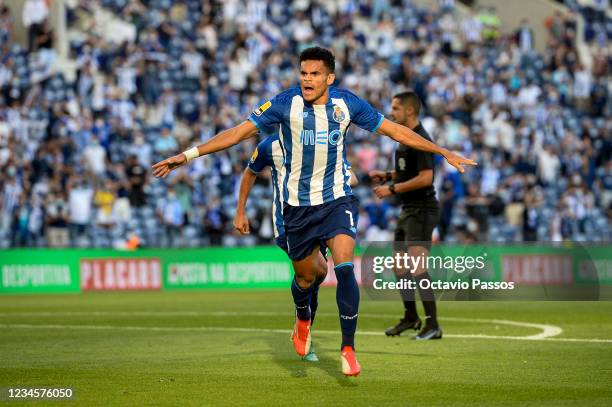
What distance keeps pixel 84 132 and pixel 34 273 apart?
401cm

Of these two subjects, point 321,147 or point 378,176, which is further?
point 378,176

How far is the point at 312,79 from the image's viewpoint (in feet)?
30.5

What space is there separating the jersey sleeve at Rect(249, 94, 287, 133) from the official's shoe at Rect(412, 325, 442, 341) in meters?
4.01

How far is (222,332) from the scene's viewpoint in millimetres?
13609

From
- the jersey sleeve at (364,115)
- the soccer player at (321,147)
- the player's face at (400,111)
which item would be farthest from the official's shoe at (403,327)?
the jersey sleeve at (364,115)

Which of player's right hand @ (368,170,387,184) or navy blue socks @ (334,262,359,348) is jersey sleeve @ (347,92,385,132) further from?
player's right hand @ (368,170,387,184)

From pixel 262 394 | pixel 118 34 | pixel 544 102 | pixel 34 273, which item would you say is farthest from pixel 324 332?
pixel 544 102

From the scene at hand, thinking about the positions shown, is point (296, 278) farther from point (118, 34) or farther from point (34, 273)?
point (118, 34)

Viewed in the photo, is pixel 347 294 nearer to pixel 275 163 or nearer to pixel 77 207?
pixel 275 163

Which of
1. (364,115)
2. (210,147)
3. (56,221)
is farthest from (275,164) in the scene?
(56,221)

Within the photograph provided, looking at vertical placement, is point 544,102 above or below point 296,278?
above

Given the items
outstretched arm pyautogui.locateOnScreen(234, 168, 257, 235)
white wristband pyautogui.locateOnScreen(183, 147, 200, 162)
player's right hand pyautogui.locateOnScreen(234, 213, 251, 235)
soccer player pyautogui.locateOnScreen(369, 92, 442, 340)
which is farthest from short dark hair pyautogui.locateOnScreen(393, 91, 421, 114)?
white wristband pyautogui.locateOnScreen(183, 147, 200, 162)

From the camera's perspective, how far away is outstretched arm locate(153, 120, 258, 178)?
29.0ft

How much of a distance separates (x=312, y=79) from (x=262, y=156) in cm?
172
